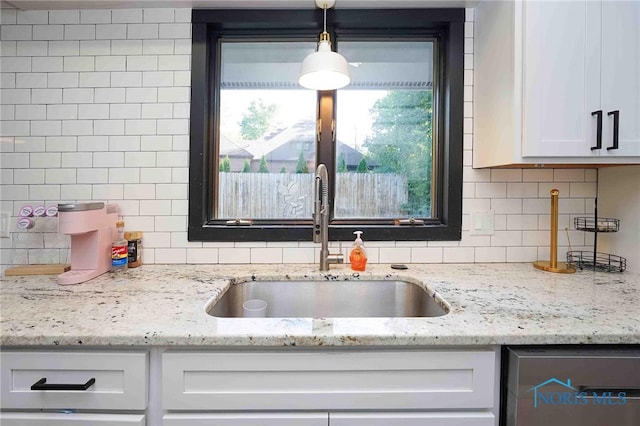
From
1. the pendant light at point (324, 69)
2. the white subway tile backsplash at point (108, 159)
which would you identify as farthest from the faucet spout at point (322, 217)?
the white subway tile backsplash at point (108, 159)

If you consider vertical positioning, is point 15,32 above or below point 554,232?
above

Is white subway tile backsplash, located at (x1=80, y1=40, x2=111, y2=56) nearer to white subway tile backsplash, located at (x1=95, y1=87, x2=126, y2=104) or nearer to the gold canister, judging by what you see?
white subway tile backsplash, located at (x1=95, y1=87, x2=126, y2=104)

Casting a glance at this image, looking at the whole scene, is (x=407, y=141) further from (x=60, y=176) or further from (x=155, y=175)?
(x=60, y=176)

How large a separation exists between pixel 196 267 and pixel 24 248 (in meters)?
0.83

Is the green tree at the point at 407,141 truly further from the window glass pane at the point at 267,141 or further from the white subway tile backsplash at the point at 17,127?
the white subway tile backsplash at the point at 17,127

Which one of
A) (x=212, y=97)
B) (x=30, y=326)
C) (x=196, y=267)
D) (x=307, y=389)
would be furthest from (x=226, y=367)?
(x=212, y=97)

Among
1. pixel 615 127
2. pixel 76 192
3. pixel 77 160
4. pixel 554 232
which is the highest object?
pixel 615 127

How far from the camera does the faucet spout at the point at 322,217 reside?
138cm

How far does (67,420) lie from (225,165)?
45.2 inches

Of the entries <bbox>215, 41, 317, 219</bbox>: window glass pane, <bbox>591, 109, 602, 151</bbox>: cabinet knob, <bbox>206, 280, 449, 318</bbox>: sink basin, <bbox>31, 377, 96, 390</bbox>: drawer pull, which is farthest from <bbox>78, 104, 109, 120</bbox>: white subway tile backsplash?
<bbox>591, 109, 602, 151</bbox>: cabinet knob

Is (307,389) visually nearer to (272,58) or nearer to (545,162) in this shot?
(545,162)

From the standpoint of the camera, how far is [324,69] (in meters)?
1.22

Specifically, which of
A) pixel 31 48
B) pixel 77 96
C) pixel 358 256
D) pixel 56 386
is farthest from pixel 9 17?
pixel 358 256

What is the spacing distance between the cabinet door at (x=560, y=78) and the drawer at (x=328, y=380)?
881mm
